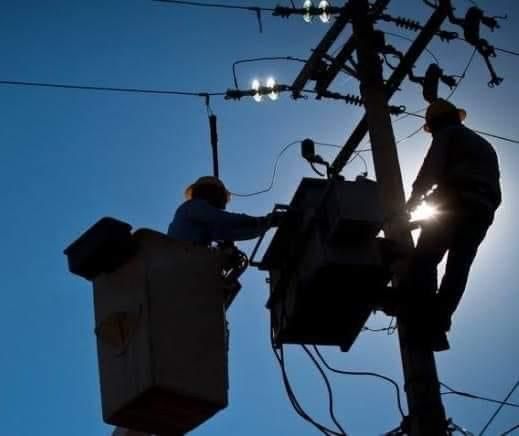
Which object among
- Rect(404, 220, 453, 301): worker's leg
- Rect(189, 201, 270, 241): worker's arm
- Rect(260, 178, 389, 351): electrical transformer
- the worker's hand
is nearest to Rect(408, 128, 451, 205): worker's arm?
Rect(404, 220, 453, 301): worker's leg

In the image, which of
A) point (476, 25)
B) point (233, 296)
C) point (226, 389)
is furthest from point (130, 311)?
point (476, 25)

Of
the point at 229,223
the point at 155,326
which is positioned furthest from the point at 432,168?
the point at 155,326

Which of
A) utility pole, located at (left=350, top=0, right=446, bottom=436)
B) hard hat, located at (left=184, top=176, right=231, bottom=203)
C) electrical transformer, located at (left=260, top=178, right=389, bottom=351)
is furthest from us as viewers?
hard hat, located at (left=184, top=176, right=231, bottom=203)

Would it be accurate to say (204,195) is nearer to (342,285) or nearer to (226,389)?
(342,285)

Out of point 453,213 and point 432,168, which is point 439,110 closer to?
point 432,168

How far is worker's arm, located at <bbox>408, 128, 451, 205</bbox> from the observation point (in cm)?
712

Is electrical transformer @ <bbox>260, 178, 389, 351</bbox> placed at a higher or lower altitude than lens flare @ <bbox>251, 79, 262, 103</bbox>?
lower

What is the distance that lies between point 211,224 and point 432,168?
1.55 metres

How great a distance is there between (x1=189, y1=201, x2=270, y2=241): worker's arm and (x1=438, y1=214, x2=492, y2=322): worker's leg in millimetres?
1310

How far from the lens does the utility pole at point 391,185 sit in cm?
636

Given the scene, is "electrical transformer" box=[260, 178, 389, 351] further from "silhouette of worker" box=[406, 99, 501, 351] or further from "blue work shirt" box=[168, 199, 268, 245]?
"silhouette of worker" box=[406, 99, 501, 351]

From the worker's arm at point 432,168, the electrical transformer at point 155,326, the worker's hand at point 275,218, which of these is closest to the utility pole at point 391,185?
the worker's arm at point 432,168

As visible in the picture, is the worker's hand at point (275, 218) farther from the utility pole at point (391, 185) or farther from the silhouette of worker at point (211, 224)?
the utility pole at point (391, 185)

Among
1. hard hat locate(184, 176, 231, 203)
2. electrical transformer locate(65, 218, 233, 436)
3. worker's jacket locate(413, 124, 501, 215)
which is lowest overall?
electrical transformer locate(65, 218, 233, 436)
